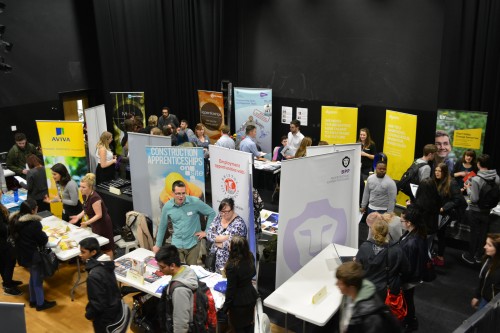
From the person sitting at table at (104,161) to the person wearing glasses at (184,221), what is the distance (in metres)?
2.24

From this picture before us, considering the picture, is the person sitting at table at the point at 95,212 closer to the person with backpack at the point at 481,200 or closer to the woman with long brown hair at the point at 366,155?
the woman with long brown hair at the point at 366,155

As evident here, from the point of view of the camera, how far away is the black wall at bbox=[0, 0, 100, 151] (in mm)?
9430

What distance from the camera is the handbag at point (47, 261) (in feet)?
16.2

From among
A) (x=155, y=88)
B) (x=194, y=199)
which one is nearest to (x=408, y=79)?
(x=194, y=199)

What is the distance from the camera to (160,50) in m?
11.3

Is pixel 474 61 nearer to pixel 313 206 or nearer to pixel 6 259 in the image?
pixel 313 206

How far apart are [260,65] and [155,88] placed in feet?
9.63

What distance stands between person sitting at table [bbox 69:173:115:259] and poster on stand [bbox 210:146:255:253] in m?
1.31

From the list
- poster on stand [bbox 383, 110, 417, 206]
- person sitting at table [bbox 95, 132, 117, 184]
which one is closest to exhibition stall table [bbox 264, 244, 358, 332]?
poster on stand [bbox 383, 110, 417, 206]

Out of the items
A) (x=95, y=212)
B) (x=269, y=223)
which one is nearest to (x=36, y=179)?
(x=95, y=212)

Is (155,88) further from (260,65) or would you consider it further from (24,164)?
(24,164)

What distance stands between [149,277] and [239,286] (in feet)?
3.50

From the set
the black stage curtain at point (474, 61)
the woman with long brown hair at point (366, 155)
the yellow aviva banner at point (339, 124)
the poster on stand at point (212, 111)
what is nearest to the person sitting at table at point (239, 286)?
the woman with long brown hair at point (366, 155)

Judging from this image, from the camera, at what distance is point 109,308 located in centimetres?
353
